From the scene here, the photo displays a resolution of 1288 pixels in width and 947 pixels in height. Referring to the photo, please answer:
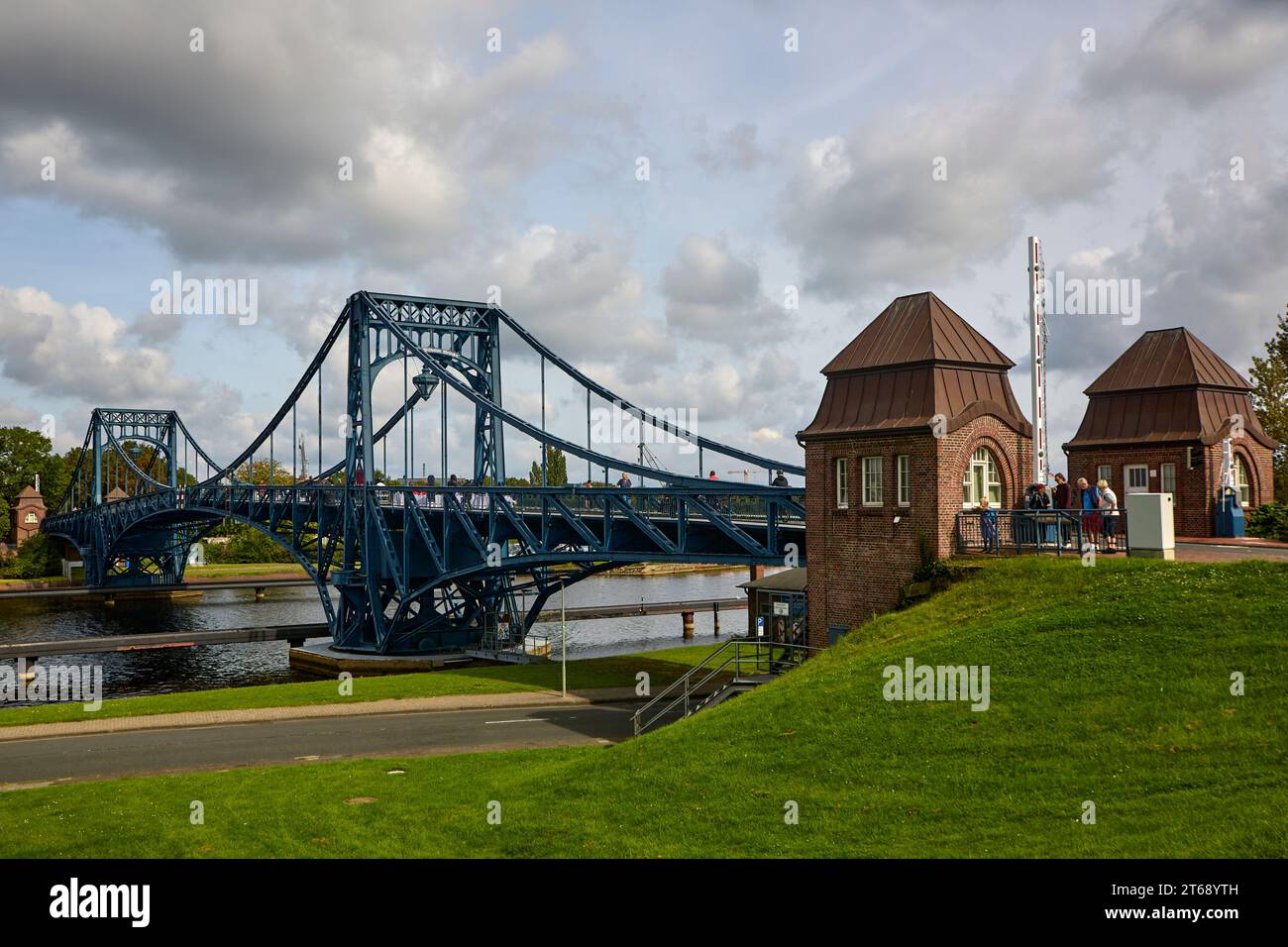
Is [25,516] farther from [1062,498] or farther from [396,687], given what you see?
[1062,498]

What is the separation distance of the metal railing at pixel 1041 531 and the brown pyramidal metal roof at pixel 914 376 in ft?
8.42

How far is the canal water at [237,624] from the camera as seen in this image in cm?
5356

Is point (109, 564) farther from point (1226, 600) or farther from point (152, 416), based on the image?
point (1226, 600)

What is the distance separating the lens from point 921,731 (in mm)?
16312

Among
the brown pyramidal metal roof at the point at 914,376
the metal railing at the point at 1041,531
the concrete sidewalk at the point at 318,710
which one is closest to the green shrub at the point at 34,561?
the concrete sidewalk at the point at 318,710

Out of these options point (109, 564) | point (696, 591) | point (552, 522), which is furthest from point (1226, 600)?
point (109, 564)

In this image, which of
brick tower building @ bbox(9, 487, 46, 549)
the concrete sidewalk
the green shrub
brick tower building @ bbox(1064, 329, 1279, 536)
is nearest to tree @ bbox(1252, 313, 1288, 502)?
brick tower building @ bbox(1064, 329, 1279, 536)

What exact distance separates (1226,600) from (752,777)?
8633 millimetres

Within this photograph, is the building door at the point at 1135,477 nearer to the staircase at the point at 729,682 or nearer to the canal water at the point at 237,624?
the staircase at the point at 729,682

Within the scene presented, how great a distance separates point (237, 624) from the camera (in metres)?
78.8

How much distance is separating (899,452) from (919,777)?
13241 millimetres

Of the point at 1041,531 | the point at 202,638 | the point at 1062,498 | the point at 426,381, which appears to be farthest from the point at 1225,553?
the point at 202,638

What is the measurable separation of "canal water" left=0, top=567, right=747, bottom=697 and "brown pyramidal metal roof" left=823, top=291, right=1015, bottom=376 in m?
33.7

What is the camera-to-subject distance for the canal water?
53562 millimetres
